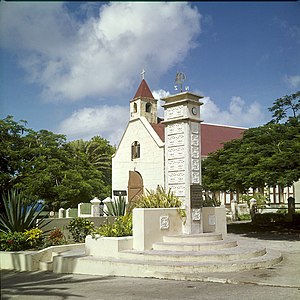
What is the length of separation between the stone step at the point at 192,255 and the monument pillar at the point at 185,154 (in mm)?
1880

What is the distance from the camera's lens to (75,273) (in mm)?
10531

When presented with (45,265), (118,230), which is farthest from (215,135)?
(45,265)

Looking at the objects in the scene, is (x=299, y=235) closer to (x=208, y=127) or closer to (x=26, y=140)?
(x=26, y=140)

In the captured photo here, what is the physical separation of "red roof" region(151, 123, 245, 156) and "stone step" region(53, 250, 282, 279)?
81.2ft

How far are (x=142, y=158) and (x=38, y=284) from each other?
26112mm

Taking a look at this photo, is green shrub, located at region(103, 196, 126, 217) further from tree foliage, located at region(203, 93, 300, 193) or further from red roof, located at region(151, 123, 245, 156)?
red roof, located at region(151, 123, 245, 156)

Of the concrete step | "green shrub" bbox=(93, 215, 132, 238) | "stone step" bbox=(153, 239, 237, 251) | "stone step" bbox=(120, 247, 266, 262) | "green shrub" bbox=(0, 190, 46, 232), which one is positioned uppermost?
"green shrub" bbox=(0, 190, 46, 232)

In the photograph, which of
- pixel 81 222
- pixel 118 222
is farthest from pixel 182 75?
pixel 81 222

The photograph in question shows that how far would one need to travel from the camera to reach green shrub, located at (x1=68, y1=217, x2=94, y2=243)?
14.8 m

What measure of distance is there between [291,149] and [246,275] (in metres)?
8.86

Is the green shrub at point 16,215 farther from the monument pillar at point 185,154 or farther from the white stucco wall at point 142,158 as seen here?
the white stucco wall at point 142,158

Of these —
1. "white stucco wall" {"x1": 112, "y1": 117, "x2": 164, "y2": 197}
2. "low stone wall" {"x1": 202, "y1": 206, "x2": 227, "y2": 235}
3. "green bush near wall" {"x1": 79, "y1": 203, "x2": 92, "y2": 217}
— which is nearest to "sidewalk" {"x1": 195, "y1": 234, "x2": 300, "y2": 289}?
"low stone wall" {"x1": 202, "y1": 206, "x2": 227, "y2": 235}

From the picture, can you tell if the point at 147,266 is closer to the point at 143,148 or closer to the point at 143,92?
the point at 143,148

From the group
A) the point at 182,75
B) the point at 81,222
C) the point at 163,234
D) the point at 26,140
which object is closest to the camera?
the point at 163,234
